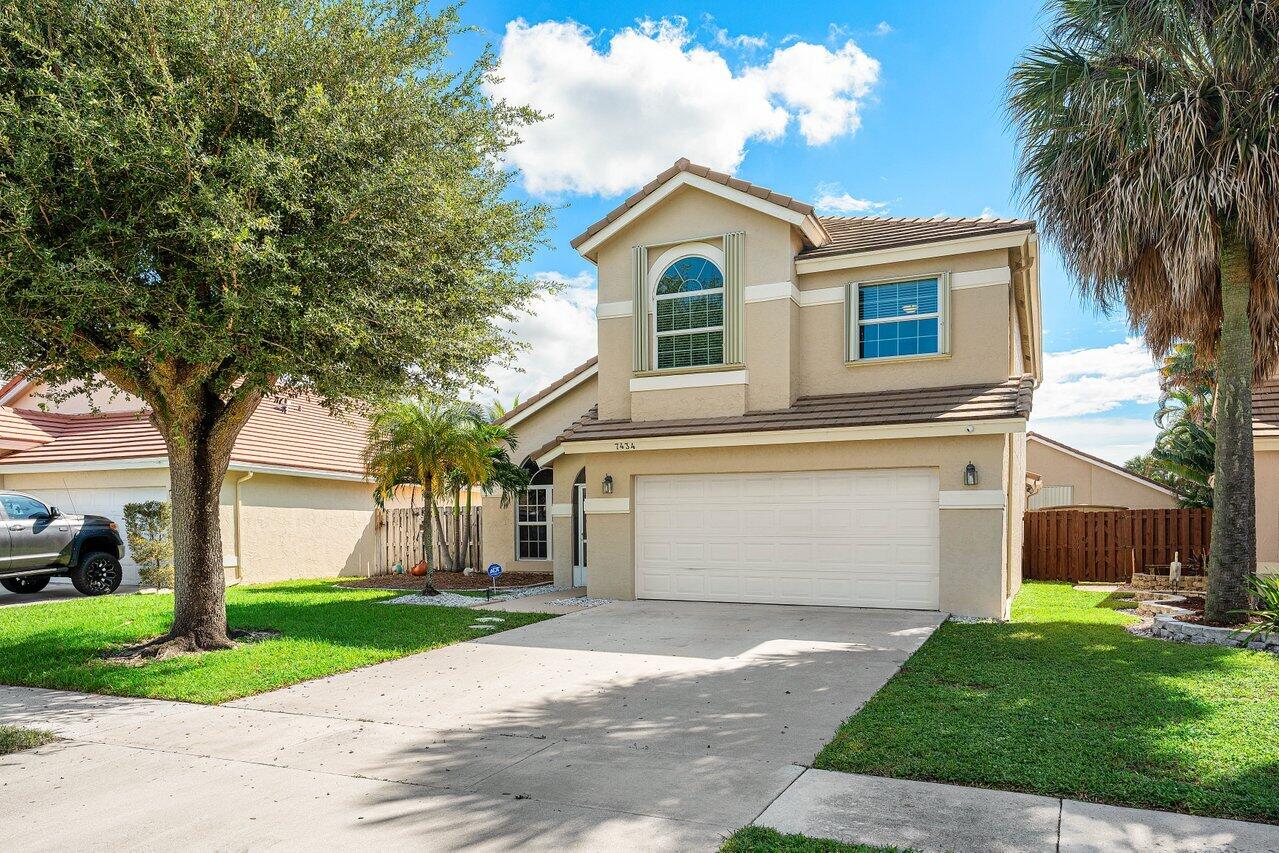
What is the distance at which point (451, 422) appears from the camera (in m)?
17.2

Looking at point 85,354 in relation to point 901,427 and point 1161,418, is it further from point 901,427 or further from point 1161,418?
point 1161,418

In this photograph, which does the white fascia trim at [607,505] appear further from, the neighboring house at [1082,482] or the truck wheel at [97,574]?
the neighboring house at [1082,482]

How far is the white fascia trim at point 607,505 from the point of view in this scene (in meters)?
15.0

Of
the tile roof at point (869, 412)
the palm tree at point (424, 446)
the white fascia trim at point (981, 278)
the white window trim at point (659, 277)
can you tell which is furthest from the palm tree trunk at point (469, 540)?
the white fascia trim at point (981, 278)

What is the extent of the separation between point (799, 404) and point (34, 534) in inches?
555

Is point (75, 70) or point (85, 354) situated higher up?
point (75, 70)

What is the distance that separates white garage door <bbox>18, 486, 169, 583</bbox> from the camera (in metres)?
19.0

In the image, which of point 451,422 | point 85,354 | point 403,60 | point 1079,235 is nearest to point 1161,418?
point 1079,235

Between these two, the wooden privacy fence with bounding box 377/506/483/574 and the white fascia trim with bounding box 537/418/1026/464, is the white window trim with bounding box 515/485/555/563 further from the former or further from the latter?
the white fascia trim with bounding box 537/418/1026/464

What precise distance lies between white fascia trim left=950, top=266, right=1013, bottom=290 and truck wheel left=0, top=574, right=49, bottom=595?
1788 cm

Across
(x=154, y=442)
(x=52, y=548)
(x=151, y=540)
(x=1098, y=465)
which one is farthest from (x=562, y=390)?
(x=1098, y=465)

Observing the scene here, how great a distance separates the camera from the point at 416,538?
22438 millimetres

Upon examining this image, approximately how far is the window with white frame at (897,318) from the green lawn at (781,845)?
10.4 metres

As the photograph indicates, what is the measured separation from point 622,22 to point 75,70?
8.37 meters
